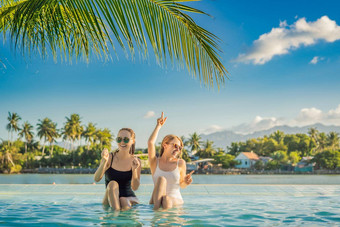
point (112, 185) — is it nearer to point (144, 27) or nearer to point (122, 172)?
A: point (122, 172)

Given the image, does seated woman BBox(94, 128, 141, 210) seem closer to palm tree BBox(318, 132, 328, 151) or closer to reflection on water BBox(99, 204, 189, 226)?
reflection on water BBox(99, 204, 189, 226)

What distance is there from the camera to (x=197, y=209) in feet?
17.9

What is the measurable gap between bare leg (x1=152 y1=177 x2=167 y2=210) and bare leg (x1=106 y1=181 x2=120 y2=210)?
444 mm

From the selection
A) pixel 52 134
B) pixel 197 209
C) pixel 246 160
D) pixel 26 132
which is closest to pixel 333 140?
pixel 246 160

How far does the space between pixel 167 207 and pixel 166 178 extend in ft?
1.11

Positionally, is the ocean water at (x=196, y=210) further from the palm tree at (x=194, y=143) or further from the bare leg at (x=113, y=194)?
the palm tree at (x=194, y=143)

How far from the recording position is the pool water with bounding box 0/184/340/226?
4.42 m

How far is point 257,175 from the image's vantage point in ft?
315

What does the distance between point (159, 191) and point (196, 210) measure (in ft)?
2.31

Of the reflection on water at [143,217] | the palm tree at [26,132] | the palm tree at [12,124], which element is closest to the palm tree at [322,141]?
the palm tree at [26,132]

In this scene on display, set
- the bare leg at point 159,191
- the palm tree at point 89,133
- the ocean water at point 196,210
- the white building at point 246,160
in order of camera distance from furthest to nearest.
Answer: the palm tree at point 89,133, the white building at point 246,160, the bare leg at point 159,191, the ocean water at point 196,210

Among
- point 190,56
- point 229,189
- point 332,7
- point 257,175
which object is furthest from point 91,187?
point 332,7

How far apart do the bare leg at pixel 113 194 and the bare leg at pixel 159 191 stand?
17.5 inches

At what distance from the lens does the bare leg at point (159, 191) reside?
4.86 m
